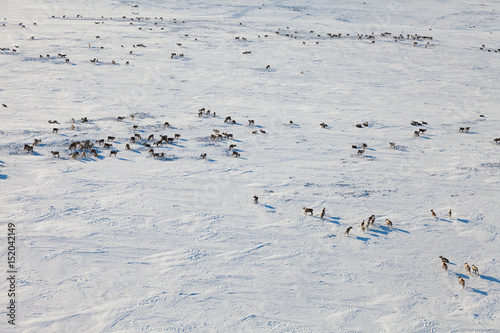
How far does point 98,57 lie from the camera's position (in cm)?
2091

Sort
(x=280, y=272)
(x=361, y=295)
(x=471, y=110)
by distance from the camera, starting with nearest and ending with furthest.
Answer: (x=361, y=295) → (x=280, y=272) → (x=471, y=110)

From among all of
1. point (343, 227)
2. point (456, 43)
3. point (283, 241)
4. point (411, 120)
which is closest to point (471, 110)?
point (411, 120)

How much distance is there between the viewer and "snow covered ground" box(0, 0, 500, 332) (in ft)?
19.3

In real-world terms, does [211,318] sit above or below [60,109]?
below

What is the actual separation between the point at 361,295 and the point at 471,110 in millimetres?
12229

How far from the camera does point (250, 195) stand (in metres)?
8.94

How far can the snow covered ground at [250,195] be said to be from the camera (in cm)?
587

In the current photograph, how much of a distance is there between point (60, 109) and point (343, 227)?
36.5ft

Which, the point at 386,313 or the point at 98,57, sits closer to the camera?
the point at 386,313

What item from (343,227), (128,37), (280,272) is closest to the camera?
(280,272)

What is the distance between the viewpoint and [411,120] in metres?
13.9

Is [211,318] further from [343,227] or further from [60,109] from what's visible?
[60,109]

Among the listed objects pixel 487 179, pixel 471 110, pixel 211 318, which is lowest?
pixel 211 318

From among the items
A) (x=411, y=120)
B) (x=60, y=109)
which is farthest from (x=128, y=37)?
(x=411, y=120)
